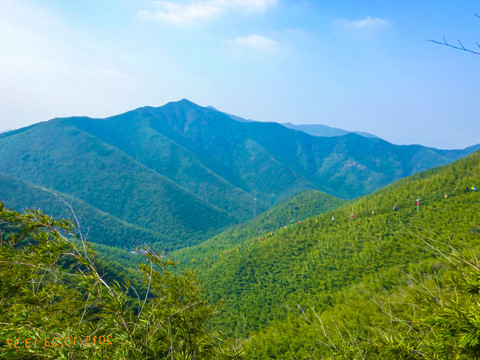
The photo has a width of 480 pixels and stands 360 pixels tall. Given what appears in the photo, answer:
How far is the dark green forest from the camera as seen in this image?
3.85 meters

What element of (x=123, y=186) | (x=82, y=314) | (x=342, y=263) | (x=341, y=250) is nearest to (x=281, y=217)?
(x=341, y=250)

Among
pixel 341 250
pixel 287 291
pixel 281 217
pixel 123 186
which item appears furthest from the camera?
pixel 123 186

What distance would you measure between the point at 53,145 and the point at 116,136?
58.7m

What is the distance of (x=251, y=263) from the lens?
35938 mm

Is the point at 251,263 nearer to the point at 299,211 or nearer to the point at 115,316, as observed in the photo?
the point at 115,316

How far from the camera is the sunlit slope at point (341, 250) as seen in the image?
23.9m

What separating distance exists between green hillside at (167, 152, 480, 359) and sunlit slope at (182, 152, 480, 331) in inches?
4.2

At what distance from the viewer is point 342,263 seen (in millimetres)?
27328

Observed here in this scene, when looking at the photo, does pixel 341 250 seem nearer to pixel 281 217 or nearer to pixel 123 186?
pixel 281 217

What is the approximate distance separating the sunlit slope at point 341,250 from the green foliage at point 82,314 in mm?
17115

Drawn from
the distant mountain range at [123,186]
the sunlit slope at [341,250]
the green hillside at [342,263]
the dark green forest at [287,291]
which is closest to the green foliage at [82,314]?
the dark green forest at [287,291]

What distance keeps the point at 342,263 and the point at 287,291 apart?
7.22 metres

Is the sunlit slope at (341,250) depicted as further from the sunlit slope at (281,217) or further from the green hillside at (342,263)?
the sunlit slope at (281,217)

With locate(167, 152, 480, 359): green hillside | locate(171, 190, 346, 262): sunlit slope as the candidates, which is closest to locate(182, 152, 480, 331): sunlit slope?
locate(167, 152, 480, 359): green hillside
